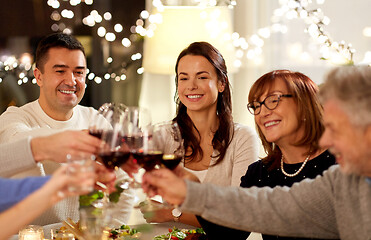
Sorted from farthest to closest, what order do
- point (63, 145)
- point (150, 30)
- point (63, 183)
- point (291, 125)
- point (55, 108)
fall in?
point (150, 30) → point (55, 108) → point (291, 125) → point (63, 145) → point (63, 183)

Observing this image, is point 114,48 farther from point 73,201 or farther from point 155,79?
point 73,201

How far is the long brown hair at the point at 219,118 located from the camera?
2949 mm

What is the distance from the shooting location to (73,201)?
9.20ft

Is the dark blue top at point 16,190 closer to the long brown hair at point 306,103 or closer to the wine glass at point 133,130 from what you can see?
the wine glass at point 133,130

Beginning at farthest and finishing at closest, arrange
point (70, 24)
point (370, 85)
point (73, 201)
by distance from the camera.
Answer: point (70, 24) → point (73, 201) → point (370, 85)

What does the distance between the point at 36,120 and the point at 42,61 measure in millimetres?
373

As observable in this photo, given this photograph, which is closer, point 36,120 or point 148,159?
point 148,159

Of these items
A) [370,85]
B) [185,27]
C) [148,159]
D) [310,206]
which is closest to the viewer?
[370,85]

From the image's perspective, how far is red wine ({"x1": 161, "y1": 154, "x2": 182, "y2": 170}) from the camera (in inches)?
66.4

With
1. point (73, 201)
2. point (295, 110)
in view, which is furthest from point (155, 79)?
point (295, 110)

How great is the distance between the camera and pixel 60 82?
3.20 metres

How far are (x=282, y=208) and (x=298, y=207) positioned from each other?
2.0 inches

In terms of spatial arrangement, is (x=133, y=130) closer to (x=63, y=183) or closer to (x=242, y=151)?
(x=63, y=183)

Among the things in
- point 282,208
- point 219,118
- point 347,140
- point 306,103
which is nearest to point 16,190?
point 282,208
